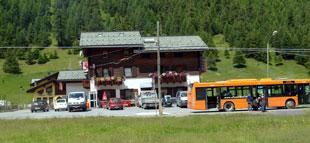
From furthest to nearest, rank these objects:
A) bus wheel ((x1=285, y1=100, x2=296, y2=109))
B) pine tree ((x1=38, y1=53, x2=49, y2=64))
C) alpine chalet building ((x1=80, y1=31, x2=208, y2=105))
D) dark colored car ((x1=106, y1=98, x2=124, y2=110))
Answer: pine tree ((x1=38, y1=53, x2=49, y2=64)) < alpine chalet building ((x1=80, y1=31, x2=208, y2=105)) < dark colored car ((x1=106, y1=98, x2=124, y2=110)) < bus wheel ((x1=285, y1=100, x2=296, y2=109))

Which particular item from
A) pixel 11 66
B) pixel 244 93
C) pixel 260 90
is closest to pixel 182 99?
pixel 244 93

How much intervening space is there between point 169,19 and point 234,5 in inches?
1024

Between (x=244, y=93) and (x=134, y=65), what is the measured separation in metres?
34.5

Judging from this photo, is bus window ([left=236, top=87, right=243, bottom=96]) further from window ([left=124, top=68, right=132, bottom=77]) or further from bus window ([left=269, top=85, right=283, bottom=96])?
window ([left=124, top=68, right=132, bottom=77])

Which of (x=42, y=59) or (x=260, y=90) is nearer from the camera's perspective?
(x=260, y=90)

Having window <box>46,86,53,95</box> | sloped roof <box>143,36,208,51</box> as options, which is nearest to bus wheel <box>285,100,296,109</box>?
sloped roof <box>143,36,208,51</box>

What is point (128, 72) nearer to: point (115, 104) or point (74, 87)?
point (74, 87)

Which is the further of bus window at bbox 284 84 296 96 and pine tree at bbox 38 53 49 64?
pine tree at bbox 38 53 49 64

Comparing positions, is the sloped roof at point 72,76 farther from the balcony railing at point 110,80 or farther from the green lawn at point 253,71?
the green lawn at point 253,71

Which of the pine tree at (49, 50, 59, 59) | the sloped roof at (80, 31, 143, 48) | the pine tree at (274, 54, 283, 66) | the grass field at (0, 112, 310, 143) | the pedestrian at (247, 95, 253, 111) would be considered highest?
the pine tree at (49, 50, 59, 59)

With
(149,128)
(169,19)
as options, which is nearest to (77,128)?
(149,128)

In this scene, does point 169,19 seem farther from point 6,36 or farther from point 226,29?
point 6,36

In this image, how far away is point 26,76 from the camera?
456ft

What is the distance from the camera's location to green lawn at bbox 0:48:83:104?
12156 cm
